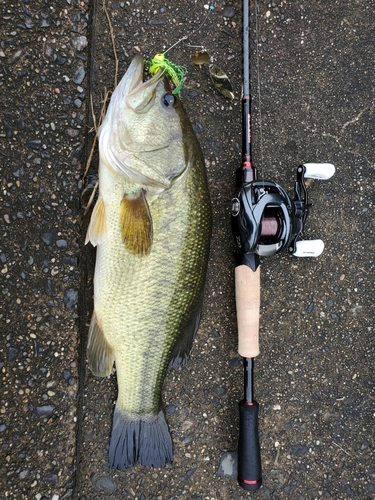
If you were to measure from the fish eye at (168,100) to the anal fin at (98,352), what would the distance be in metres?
1.04

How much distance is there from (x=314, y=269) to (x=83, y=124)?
155cm

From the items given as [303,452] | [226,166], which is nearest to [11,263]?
[226,166]

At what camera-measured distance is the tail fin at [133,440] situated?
203 cm

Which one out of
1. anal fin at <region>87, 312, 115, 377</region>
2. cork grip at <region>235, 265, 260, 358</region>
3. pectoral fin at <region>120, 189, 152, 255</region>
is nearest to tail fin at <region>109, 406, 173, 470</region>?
anal fin at <region>87, 312, 115, 377</region>

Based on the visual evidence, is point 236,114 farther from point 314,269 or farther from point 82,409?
point 82,409

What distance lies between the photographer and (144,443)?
2049 mm

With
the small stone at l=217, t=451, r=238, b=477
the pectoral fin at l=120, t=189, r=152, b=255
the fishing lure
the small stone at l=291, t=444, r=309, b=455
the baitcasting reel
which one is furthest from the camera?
the small stone at l=291, t=444, r=309, b=455

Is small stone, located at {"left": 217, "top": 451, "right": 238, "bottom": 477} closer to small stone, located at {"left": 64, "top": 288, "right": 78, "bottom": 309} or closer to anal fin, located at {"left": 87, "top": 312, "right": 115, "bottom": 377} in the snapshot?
anal fin, located at {"left": 87, "top": 312, "right": 115, "bottom": 377}

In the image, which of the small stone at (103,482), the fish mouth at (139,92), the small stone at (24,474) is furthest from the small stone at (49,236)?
the small stone at (103,482)

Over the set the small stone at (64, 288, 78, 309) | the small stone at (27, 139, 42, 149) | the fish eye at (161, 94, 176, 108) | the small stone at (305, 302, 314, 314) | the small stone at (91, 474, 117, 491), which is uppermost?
the fish eye at (161, 94, 176, 108)

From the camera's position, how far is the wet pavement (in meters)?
2.04

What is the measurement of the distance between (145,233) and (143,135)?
1.46 feet

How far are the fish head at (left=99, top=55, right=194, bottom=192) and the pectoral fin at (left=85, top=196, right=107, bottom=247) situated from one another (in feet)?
0.61

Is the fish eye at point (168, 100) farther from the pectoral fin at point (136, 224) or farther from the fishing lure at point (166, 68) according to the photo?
the pectoral fin at point (136, 224)
